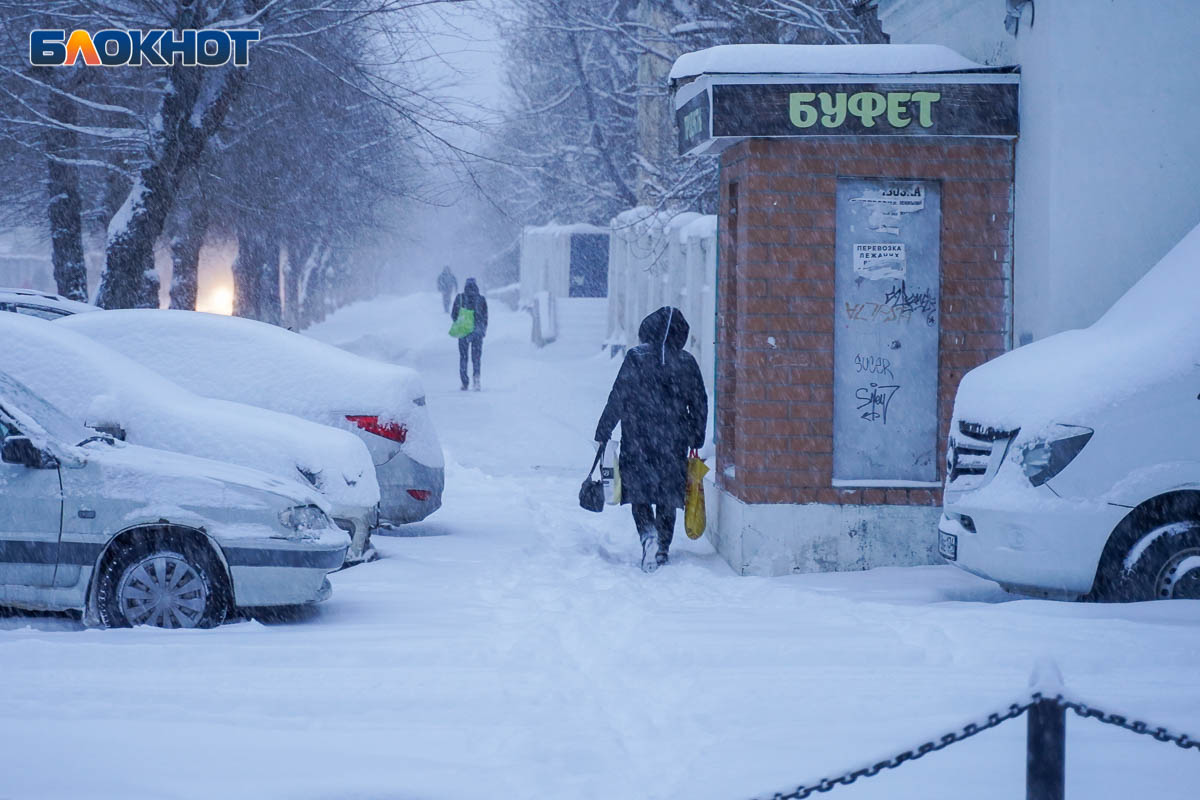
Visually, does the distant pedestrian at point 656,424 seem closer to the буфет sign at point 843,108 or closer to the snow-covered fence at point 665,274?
the буфет sign at point 843,108

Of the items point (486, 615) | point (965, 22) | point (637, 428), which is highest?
point (965, 22)

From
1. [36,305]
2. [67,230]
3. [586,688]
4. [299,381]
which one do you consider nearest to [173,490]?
[586,688]

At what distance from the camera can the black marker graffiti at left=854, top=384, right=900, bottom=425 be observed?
925 cm

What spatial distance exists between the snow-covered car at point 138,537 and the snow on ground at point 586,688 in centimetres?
24

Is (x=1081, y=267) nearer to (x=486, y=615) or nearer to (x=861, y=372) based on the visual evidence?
(x=861, y=372)

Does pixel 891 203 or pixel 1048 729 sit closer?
pixel 1048 729

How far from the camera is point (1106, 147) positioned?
28.5 feet

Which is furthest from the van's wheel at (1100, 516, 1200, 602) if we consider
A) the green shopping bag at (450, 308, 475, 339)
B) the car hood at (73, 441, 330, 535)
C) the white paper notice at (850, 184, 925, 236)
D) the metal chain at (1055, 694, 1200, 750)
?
the green shopping bag at (450, 308, 475, 339)

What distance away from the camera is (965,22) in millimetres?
10352

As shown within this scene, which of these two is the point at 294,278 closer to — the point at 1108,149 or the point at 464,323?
the point at 464,323

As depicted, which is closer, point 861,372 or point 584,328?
point 861,372

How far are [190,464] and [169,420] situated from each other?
3.37ft

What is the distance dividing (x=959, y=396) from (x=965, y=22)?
148 inches

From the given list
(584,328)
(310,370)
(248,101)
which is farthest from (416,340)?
(310,370)
